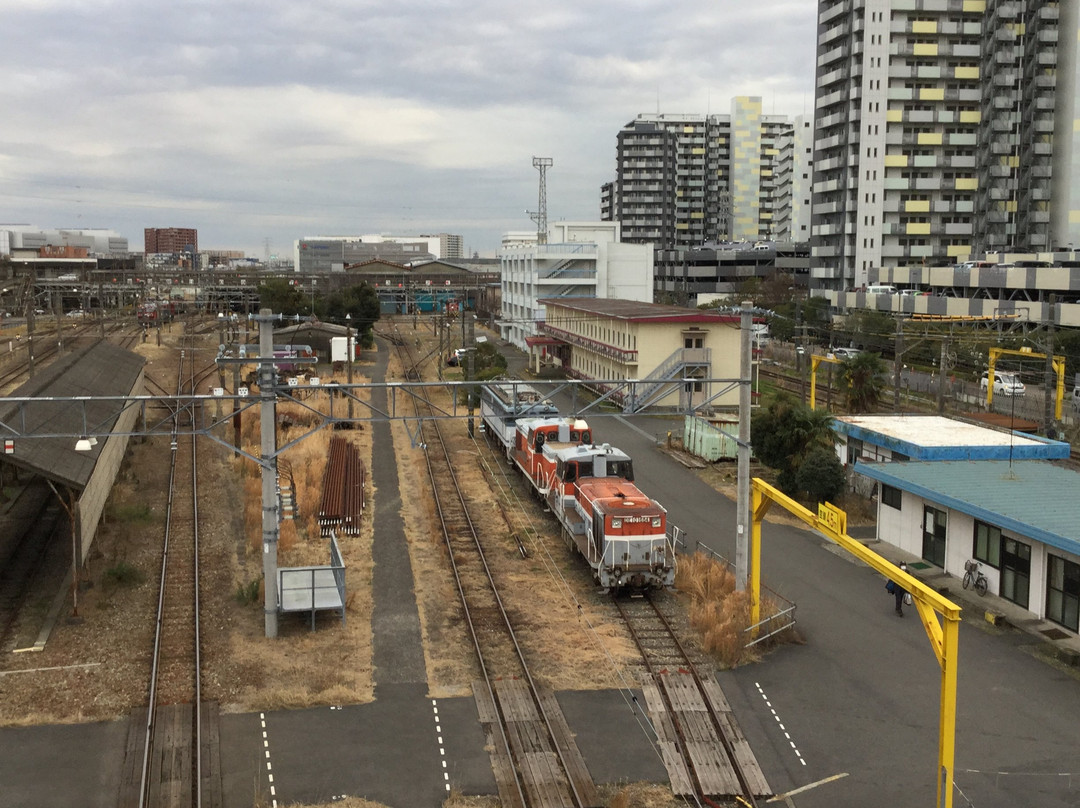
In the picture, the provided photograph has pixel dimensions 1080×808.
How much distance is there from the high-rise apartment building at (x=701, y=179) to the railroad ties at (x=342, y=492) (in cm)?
8810

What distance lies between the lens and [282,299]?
61.5 m

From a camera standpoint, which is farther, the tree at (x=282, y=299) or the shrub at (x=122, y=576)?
the tree at (x=282, y=299)

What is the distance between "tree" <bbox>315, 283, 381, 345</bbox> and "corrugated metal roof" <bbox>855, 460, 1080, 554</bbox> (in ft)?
145

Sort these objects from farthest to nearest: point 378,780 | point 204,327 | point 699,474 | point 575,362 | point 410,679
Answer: point 204,327
point 575,362
point 699,474
point 410,679
point 378,780

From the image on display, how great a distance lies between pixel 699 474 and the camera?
90.0ft

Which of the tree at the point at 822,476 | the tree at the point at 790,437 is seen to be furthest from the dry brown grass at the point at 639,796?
the tree at the point at 790,437

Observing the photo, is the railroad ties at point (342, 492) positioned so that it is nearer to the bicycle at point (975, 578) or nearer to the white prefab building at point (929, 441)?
the bicycle at point (975, 578)

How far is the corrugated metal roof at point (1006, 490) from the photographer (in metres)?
15.6

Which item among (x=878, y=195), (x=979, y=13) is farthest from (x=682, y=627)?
(x=979, y=13)

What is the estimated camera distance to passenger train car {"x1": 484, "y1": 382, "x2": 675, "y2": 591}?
16844mm

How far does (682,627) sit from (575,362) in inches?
1312

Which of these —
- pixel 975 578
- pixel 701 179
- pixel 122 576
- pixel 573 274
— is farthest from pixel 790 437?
pixel 701 179

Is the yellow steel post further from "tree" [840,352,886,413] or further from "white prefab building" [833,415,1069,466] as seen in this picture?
"tree" [840,352,886,413]

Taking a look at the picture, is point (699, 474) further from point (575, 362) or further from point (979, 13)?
point (979, 13)
